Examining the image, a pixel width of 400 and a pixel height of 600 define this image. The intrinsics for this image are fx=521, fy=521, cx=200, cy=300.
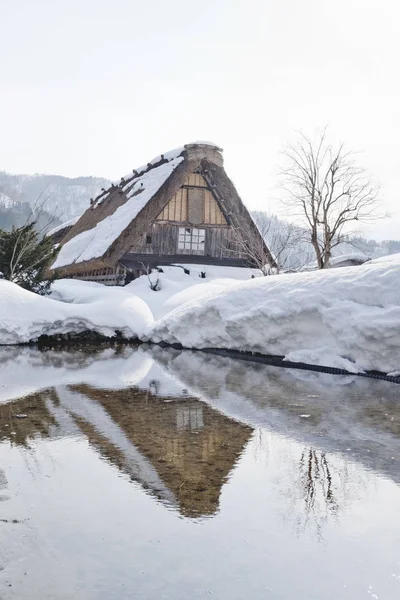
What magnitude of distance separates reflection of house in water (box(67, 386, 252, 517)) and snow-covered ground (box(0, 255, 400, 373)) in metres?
3.75

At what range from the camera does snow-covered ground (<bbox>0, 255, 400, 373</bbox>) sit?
895cm

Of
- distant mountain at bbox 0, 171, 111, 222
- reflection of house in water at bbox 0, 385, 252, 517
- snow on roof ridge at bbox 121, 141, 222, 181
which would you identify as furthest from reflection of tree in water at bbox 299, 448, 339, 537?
distant mountain at bbox 0, 171, 111, 222

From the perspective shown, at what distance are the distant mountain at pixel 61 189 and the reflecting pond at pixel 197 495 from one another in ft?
414

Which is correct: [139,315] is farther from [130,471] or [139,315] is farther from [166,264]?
[130,471]

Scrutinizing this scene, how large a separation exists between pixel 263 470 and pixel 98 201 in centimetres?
2884

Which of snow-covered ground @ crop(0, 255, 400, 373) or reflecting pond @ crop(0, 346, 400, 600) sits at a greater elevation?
snow-covered ground @ crop(0, 255, 400, 373)

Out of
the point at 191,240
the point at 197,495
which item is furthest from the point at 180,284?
the point at 197,495

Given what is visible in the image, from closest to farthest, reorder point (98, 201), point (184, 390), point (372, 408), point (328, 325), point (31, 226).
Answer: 1. point (372, 408)
2. point (184, 390)
3. point (328, 325)
4. point (31, 226)
5. point (98, 201)

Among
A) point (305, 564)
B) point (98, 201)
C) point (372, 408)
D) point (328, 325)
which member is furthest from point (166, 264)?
point (305, 564)

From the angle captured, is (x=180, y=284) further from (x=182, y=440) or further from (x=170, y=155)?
(x=182, y=440)

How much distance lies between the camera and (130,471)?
13.0 feet

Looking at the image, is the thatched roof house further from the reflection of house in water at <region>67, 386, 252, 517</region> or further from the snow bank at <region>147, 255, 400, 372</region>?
the reflection of house in water at <region>67, 386, 252, 517</region>

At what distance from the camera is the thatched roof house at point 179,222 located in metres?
22.1

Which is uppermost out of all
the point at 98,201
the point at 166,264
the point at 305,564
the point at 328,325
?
the point at 98,201
